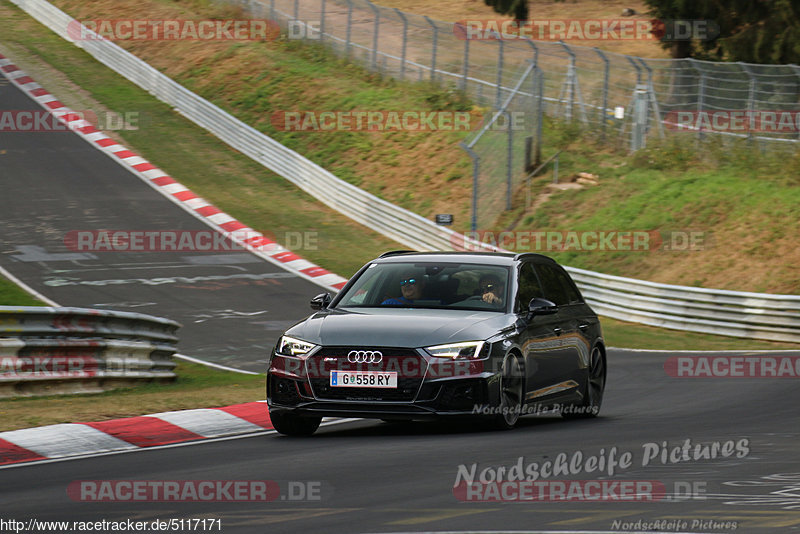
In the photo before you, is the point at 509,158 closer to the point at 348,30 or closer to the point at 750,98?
the point at 750,98

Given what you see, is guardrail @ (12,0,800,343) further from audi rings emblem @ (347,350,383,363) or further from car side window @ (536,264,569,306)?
audi rings emblem @ (347,350,383,363)

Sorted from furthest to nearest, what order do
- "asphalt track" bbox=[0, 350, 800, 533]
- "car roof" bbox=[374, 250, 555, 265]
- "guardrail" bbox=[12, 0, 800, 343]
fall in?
1. "guardrail" bbox=[12, 0, 800, 343]
2. "car roof" bbox=[374, 250, 555, 265]
3. "asphalt track" bbox=[0, 350, 800, 533]

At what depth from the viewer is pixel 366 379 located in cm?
939

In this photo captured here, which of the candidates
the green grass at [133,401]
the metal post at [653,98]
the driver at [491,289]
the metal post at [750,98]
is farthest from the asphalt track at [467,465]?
the metal post at [653,98]

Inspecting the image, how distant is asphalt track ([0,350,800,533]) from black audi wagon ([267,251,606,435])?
10.6 inches

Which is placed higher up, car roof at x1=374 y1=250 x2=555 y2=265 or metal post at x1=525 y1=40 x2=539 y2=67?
car roof at x1=374 y1=250 x2=555 y2=265

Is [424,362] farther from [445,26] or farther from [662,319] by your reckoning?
[445,26]

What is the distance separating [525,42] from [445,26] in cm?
418

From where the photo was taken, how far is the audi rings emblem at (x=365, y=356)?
9.38m

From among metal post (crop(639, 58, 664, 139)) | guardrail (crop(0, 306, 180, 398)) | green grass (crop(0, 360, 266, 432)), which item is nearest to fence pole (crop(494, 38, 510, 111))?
metal post (crop(639, 58, 664, 139))

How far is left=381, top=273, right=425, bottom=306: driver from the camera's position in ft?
34.1

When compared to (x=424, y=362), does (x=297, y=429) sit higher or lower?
lower

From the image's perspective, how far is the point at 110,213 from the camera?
2886 centimetres

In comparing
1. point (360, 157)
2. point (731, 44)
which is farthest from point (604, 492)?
point (731, 44)
